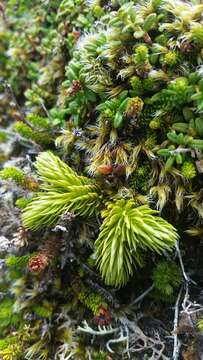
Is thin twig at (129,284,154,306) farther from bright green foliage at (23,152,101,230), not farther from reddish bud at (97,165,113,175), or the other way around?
reddish bud at (97,165,113,175)

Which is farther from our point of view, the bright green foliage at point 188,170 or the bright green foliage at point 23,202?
the bright green foliage at point 23,202

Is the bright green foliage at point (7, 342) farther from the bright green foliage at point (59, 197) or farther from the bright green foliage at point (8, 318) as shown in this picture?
the bright green foliage at point (59, 197)

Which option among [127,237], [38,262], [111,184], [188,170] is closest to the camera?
[127,237]

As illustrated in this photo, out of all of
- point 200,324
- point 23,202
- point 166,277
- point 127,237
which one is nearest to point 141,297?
point 166,277

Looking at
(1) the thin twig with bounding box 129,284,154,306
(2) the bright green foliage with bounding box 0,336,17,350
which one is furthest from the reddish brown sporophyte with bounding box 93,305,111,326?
(2) the bright green foliage with bounding box 0,336,17,350

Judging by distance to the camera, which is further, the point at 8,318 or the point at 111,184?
the point at 8,318

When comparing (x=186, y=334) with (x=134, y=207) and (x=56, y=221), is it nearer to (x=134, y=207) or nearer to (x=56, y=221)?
(x=134, y=207)

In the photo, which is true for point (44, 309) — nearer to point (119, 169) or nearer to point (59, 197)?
point (59, 197)

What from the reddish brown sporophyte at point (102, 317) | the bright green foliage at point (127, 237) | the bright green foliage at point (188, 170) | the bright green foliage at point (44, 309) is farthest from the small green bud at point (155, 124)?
the bright green foliage at point (44, 309)
